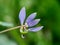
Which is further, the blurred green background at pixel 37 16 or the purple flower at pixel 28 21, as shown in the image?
the blurred green background at pixel 37 16

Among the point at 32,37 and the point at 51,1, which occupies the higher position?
the point at 51,1

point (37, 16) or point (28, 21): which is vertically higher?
point (37, 16)

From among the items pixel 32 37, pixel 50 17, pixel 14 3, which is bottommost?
pixel 32 37

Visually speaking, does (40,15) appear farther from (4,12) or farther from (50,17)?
(4,12)

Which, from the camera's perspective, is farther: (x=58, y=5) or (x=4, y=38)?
(x=58, y=5)

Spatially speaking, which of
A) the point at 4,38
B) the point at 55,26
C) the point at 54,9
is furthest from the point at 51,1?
the point at 4,38

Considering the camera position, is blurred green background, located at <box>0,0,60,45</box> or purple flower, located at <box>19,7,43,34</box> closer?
purple flower, located at <box>19,7,43,34</box>

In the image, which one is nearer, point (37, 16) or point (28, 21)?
point (28, 21)

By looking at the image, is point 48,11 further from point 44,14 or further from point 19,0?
point 19,0
